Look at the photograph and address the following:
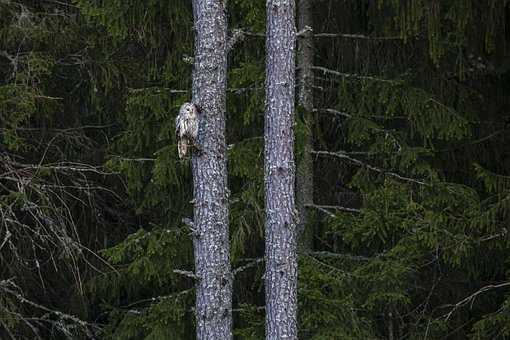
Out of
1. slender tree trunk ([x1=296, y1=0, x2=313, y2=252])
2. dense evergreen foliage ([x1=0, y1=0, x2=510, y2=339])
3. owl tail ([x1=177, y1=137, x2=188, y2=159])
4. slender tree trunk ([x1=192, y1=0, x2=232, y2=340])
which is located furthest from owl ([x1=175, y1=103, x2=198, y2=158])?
slender tree trunk ([x1=296, y1=0, x2=313, y2=252])

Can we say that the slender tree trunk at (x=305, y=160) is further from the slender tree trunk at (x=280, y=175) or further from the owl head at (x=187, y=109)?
the owl head at (x=187, y=109)

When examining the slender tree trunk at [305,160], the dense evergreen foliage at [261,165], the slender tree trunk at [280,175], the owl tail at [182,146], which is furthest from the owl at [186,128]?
the slender tree trunk at [305,160]

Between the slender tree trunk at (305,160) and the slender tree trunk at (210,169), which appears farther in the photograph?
the slender tree trunk at (305,160)

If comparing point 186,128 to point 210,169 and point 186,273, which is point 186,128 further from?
point 186,273

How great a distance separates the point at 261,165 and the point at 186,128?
65.0 inches

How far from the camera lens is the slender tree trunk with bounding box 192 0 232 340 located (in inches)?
265

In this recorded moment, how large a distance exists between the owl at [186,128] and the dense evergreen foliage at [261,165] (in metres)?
0.72

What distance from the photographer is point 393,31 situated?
27.8ft

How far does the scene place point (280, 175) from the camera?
668 centimetres

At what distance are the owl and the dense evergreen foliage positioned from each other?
0.72 metres

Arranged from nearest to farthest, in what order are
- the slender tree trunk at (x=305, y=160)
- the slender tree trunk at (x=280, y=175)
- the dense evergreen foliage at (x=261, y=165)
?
the slender tree trunk at (x=280, y=175), the dense evergreen foliage at (x=261, y=165), the slender tree trunk at (x=305, y=160)

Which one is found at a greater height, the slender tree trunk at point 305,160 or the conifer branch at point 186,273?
the slender tree trunk at point 305,160

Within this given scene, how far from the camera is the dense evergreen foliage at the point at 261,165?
305 inches

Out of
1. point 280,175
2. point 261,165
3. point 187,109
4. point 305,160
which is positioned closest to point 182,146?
point 187,109
